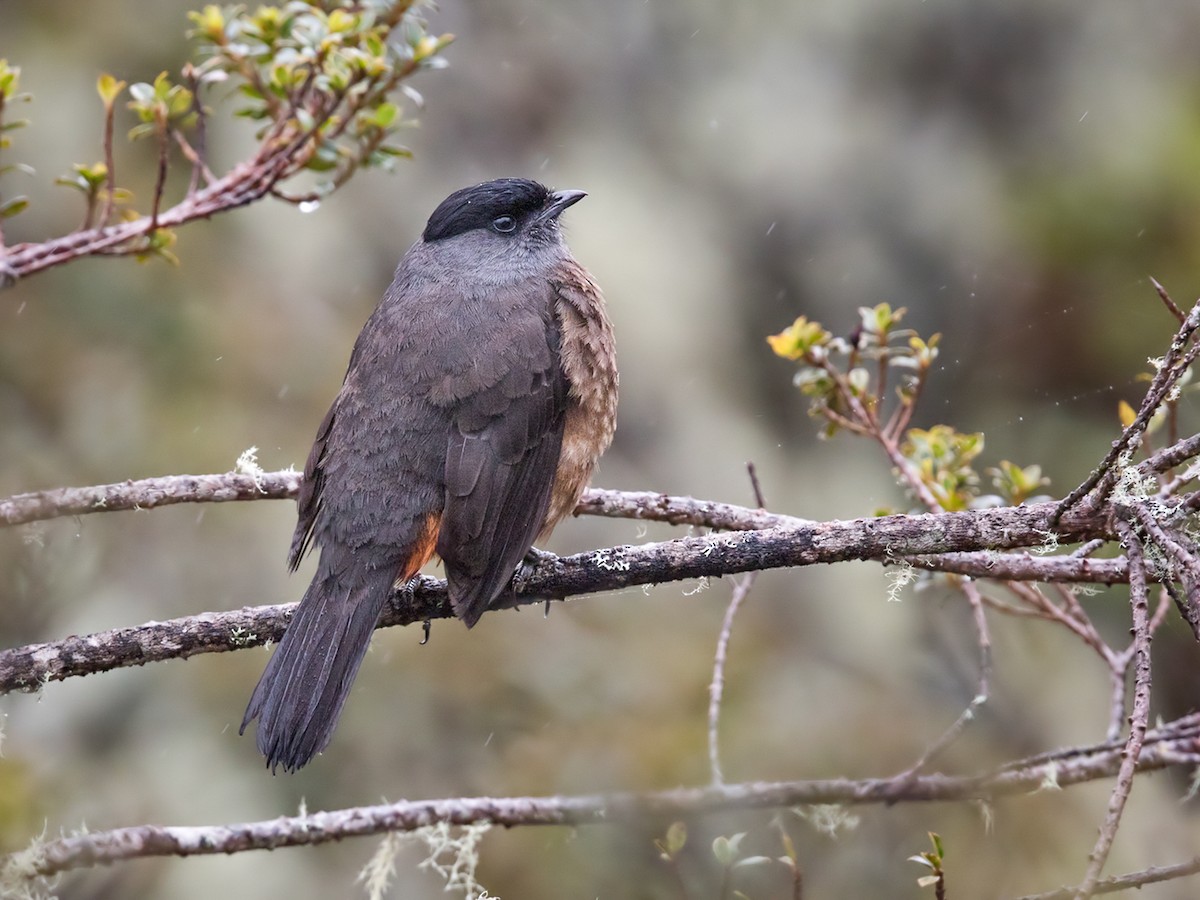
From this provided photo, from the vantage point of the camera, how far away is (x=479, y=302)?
4035 millimetres

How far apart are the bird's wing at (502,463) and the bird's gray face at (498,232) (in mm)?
385

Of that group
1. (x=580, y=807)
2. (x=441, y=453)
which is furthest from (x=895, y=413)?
(x=580, y=807)

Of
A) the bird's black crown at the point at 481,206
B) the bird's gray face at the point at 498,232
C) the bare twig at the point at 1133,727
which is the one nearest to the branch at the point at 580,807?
the bare twig at the point at 1133,727

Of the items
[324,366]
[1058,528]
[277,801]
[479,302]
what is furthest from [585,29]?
[1058,528]

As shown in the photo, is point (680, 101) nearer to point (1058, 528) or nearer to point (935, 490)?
point (935, 490)

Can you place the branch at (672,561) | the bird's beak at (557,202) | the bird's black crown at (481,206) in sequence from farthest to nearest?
the bird's beak at (557,202) < the bird's black crown at (481,206) < the branch at (672,561)

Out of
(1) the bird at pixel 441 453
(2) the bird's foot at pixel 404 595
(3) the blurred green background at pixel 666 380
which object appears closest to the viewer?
(1) the bird at pixel 441 453

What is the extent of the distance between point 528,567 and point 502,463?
0.30 meters

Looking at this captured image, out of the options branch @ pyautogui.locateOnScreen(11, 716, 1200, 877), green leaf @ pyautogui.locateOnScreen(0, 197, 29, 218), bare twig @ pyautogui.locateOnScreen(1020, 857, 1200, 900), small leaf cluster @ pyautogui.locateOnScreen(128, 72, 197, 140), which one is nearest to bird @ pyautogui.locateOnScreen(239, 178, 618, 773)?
branch @ pyautogui.locateOnScreen(11, 716, 1200, 877)

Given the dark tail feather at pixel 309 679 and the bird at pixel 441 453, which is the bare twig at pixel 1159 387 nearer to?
the bird at pixel 441 453

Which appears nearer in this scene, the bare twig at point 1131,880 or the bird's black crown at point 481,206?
the bare twig at point 1131,880

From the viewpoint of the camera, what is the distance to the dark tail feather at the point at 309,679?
10.4 feet

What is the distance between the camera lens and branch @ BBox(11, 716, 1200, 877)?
3131 mm

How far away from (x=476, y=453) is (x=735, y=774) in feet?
6.51
